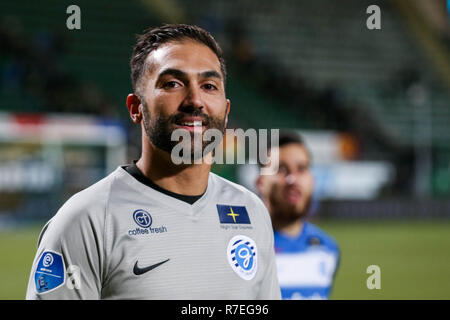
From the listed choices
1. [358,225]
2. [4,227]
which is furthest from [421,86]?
[4,227]

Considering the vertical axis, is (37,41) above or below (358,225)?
above

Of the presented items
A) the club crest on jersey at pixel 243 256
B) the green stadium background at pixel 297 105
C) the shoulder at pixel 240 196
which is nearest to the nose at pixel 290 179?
the shoulder at pixel 240 196

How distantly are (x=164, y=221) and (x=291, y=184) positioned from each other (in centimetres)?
182

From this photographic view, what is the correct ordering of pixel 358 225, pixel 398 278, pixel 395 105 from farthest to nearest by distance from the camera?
pixel 395 105 < pixel 358 225 < pixel 398 278

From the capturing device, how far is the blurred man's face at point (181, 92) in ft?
5.20

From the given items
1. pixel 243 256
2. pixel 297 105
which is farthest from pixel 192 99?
pixel 297 105

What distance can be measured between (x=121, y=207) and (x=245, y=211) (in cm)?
37

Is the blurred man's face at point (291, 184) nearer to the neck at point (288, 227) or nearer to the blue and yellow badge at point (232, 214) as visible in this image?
the neck at point (288, 227)

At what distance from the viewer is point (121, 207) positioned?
161 centimetres

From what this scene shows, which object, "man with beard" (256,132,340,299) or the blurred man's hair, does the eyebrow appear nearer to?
the blurred man's hair

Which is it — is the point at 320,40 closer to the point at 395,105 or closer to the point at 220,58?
the point at 395,105

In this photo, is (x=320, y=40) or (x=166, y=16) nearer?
(x=166, y=16)

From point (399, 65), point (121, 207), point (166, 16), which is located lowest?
point (121, 207)

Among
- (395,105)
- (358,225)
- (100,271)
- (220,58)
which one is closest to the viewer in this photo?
(100,271)
